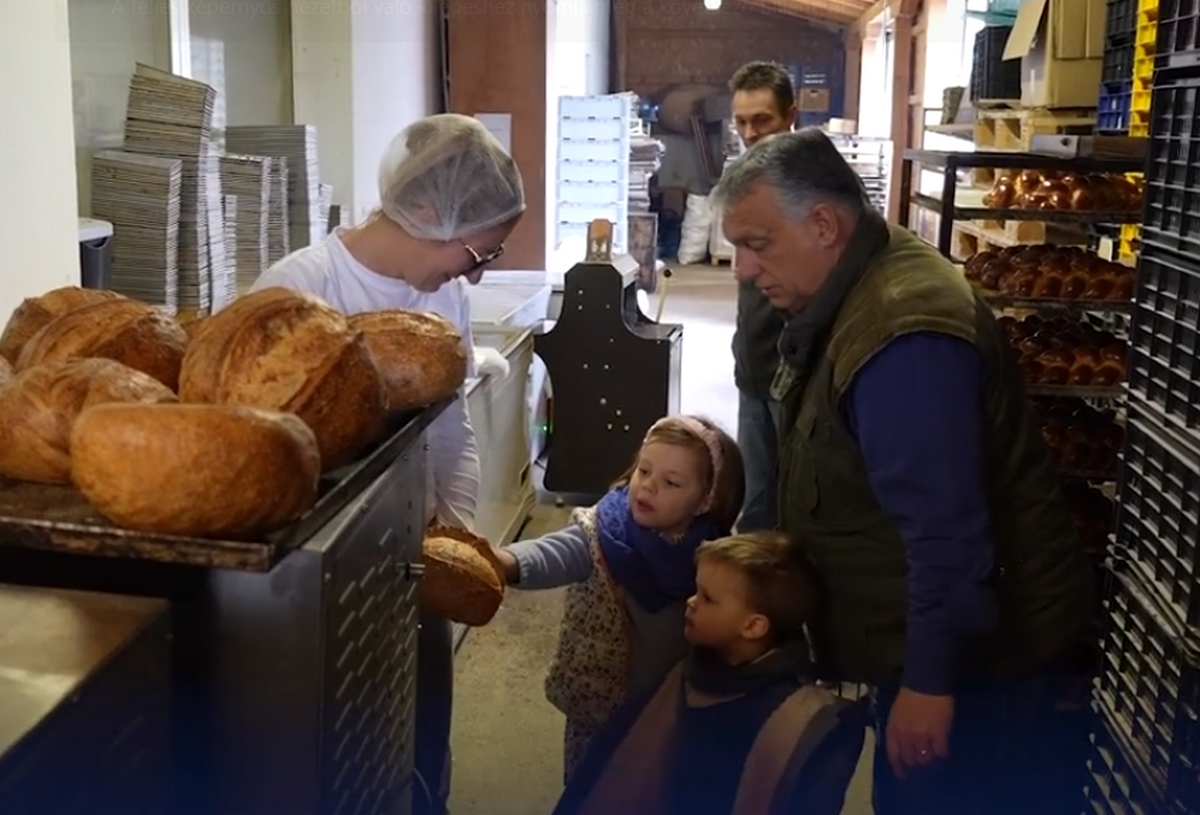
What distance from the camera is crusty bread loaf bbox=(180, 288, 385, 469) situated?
874 mm

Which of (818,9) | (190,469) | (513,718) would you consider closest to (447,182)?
(190,469)

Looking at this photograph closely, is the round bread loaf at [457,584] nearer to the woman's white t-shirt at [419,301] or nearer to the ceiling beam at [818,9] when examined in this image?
the woman's white t-shirt at [419,301]

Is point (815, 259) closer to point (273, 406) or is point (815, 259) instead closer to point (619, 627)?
point (619, 627)

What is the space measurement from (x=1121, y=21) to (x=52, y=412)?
3.34m

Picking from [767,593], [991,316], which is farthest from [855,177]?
[767,593]

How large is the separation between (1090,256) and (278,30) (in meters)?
2.63

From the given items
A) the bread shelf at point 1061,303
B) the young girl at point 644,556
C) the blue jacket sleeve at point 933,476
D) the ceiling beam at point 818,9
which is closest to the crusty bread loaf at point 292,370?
the blue jacket sleeve at point 933,476

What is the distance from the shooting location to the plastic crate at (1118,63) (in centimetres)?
339

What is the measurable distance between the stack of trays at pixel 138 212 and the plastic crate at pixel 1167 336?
6.57 feet

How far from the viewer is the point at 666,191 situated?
14.2 m

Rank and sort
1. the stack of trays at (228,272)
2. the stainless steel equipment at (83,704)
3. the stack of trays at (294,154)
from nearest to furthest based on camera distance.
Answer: the stainless steel equipment at (83,704)
the stack of trays at (228,272)
the stack of trays at (294,154)

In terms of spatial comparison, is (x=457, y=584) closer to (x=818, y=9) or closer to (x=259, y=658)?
(x=259, y=658)

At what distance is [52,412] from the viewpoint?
2.84 feet

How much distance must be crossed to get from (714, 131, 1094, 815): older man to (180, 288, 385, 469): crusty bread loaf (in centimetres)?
73
